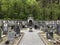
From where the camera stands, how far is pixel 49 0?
84938 millimetres

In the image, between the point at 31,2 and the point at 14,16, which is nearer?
the point at 14,16

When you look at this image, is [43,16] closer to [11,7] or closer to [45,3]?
[11,7]

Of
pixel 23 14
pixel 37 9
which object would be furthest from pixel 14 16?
pixel 37 9

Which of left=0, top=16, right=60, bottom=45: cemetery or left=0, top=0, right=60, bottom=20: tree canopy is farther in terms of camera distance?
left=0, top=0, right=60, bottom=20: tree canopy

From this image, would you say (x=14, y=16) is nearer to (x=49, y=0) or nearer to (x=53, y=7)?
(x=53, y=7)

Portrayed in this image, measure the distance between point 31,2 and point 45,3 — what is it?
11.4m

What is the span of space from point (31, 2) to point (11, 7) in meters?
6.89

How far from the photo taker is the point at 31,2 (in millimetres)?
73125

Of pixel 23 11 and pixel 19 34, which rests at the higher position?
pixel 23 11

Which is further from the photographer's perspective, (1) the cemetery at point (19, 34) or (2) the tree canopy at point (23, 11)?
(2) the tree canopy at point (23, 11)

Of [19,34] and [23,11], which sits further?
[23,11]

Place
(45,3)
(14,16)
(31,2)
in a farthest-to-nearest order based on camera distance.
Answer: (45,3) → (31,2) → (14,16)

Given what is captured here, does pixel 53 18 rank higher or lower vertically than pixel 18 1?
lower

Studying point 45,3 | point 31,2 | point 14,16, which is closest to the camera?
point 14,16
